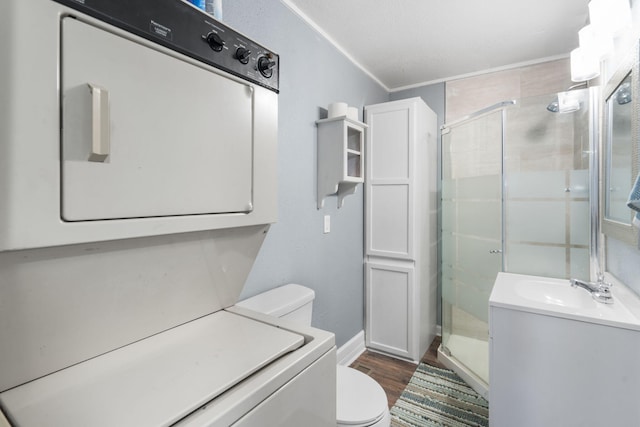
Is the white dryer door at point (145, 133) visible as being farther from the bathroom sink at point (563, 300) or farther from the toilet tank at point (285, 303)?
the bathroom sink at point (563, 300)

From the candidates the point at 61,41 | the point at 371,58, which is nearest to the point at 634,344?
the point at 61,41

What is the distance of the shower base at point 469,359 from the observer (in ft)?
6.86

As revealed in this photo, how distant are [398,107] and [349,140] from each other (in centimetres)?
68

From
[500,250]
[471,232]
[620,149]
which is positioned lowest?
[500,250]

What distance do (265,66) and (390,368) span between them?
7.68ft

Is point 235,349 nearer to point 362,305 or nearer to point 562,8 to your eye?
point 362,305

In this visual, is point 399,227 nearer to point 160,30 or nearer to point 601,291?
point 601,291

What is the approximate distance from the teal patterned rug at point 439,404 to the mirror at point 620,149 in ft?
4.29

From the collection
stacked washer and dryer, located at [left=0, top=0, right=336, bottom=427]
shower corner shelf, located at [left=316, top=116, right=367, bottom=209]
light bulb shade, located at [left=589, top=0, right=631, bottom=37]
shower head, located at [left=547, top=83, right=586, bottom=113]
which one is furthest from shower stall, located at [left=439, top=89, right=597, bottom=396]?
stacked washer and dryer, located at [left=0, top=0, right=336, bottom=427]

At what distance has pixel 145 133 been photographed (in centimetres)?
68

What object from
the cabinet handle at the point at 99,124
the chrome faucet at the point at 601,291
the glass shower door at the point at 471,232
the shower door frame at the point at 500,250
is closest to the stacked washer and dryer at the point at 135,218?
the cabinet handle at the point at 99,124

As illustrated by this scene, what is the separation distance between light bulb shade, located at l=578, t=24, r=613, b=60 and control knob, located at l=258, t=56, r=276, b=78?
1668mm

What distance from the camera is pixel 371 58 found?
8.14 feet

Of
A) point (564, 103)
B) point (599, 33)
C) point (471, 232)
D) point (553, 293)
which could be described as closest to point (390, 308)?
point (471, 232)
